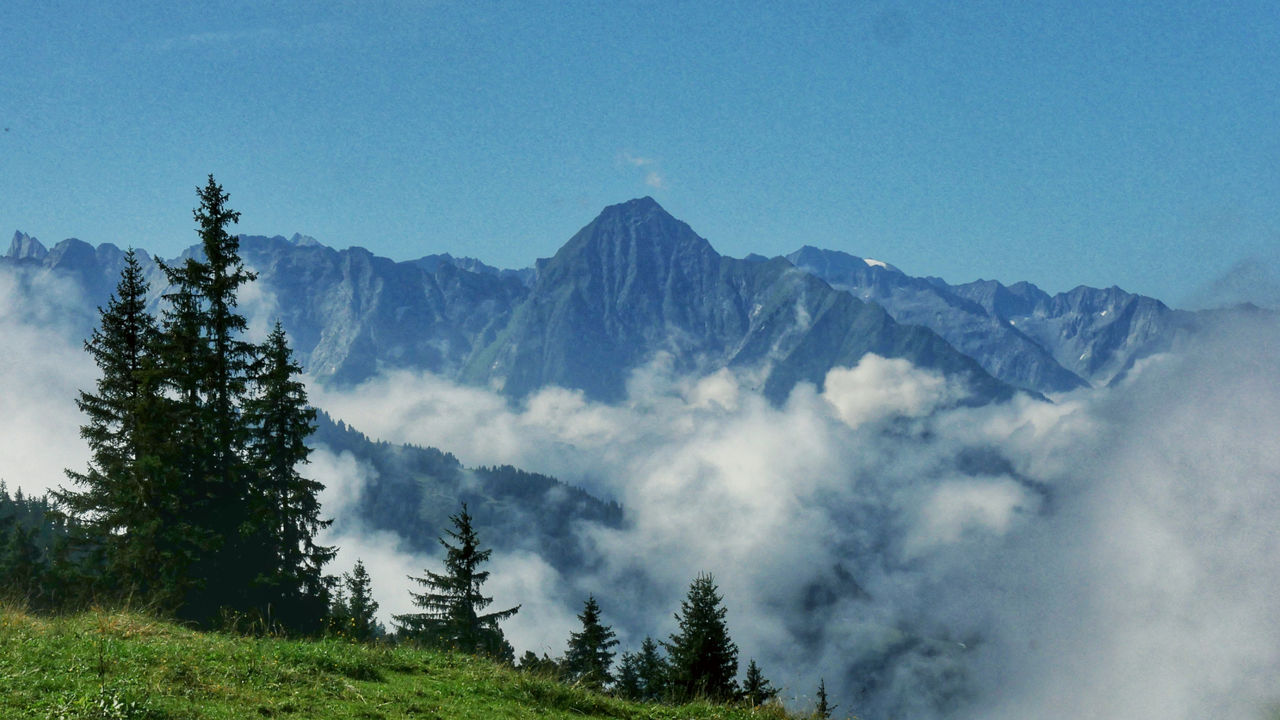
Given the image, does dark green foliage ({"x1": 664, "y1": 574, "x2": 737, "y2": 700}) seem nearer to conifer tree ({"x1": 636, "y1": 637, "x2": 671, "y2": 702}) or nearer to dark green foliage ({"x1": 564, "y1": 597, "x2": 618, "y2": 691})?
conifer tree ({"x1": 636, "y1": 637, "x2": 671, "y2": 702})

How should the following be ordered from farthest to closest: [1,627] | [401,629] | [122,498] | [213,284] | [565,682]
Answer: [401,629]
[213,284]
[122,498]
[565,682]
[1,627]

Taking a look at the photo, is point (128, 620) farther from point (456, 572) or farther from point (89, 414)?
point (456, 572)

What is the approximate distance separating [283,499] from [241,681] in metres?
22.5

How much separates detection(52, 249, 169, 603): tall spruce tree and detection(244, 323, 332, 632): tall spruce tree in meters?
4.17

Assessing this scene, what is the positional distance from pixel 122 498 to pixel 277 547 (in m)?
7.36

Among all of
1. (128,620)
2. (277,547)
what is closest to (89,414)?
(277,547)

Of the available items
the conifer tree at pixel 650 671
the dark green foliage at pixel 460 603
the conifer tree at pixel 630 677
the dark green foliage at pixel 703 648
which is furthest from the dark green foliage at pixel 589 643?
the dark green foliage at pixel 460 603

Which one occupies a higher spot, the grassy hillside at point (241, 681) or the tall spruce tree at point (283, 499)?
the tall spruce tree at point (283, 499)

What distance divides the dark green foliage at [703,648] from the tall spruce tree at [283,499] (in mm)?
20072

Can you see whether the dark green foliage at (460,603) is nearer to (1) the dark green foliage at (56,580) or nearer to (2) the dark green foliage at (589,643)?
(2) the dark green foliage at (589,643)

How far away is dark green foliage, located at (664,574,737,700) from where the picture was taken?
4775 cm

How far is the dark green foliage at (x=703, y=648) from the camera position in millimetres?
47750

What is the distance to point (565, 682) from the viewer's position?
1703 centimetres

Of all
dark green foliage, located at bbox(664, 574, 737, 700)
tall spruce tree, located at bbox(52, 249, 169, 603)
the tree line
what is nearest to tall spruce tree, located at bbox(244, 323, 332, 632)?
the tree line
